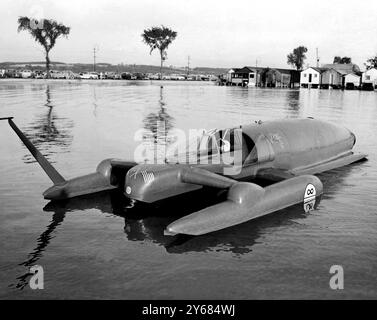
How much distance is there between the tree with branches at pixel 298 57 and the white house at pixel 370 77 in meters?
61.0

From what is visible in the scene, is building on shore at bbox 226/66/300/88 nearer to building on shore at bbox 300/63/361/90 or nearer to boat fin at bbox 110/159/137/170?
building on shore at bbox 300/63/361/90

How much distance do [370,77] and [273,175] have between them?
104515 millimetres

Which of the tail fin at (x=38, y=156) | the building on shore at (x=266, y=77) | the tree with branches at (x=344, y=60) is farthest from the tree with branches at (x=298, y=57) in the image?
the tail fin at (x=38, y=156)

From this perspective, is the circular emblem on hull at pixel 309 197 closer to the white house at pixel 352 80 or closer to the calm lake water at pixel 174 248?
the calm lake water at pixel 174 248

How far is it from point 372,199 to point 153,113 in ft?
81.7

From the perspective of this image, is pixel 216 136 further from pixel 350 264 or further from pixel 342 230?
pixel 350 264

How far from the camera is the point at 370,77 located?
345ft

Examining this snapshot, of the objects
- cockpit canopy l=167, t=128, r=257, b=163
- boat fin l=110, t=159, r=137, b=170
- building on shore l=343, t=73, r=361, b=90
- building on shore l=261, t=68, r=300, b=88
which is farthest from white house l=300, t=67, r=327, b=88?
boat fin l=110, t=159, r=137, b=170

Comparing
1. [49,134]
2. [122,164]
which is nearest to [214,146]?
[122,164]

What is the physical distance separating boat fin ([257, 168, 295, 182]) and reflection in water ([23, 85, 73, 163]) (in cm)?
904

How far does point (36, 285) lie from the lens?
23.6 feet

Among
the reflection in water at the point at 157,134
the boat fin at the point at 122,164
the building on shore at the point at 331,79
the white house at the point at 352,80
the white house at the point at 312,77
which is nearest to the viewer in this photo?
the boat fin at the point at 122,164

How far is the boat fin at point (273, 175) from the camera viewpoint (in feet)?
39.1
